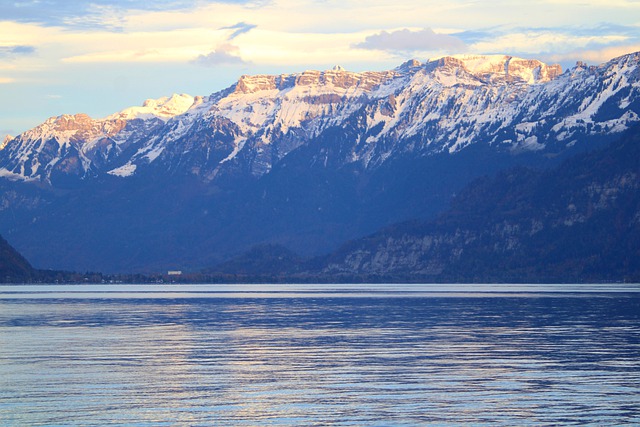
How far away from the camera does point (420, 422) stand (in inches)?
3204

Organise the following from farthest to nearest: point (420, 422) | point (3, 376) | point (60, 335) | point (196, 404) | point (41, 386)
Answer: point (60, 335) → point (3, 376) → point (41, 386) → point (196, 404) → point (420, 422)

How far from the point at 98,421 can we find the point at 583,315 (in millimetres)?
119644

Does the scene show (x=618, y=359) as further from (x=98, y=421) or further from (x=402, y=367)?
(x=98, y=421)

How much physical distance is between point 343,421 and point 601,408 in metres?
17.8

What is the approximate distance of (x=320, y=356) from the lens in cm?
12156

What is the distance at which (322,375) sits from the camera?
105 m

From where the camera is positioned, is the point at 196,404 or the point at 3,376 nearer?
the point at 196,404

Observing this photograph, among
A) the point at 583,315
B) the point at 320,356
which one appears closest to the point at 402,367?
the point at 320,356

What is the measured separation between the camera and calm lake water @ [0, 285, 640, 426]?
84.6m

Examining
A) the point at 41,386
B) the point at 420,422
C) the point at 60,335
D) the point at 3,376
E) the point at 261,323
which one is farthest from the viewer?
the point at 261,323

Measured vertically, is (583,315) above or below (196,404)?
below

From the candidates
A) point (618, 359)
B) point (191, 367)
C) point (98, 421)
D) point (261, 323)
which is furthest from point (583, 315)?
point (98, 421)

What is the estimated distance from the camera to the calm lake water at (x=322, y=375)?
8462 centimetres

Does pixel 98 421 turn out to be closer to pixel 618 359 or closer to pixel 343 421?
pixel 343 421
